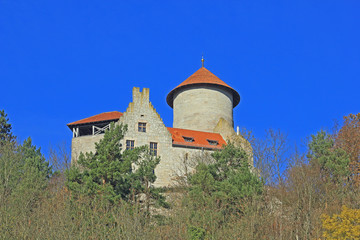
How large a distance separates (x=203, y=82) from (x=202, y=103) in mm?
1925

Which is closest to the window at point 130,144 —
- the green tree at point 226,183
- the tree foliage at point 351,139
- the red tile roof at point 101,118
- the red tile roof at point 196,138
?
the red tile roof at point 101,118

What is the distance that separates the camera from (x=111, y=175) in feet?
70.7

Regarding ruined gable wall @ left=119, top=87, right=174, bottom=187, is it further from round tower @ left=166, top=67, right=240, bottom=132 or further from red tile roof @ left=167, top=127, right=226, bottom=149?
round tower @ left=166, top=67, right=240, bottom=132

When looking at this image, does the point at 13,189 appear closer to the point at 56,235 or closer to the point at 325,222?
the point at 56,235

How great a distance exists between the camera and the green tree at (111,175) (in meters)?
20.6

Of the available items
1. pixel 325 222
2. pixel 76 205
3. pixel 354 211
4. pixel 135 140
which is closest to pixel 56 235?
pixel 76 205

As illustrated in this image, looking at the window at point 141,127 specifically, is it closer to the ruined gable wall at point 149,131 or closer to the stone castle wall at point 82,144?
the ruined gable wall at point 149,131

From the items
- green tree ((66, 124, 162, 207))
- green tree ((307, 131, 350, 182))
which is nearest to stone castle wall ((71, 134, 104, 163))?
green tree ((66, 124, 162, 207))

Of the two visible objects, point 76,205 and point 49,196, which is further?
point 49,196

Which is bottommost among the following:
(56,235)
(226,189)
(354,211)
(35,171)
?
(56,235)

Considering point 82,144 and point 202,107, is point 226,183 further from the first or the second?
point 202,107

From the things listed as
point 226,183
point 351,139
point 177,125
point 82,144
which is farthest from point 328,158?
point 82,144

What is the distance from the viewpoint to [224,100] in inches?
1670

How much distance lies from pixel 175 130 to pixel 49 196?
14777mm
